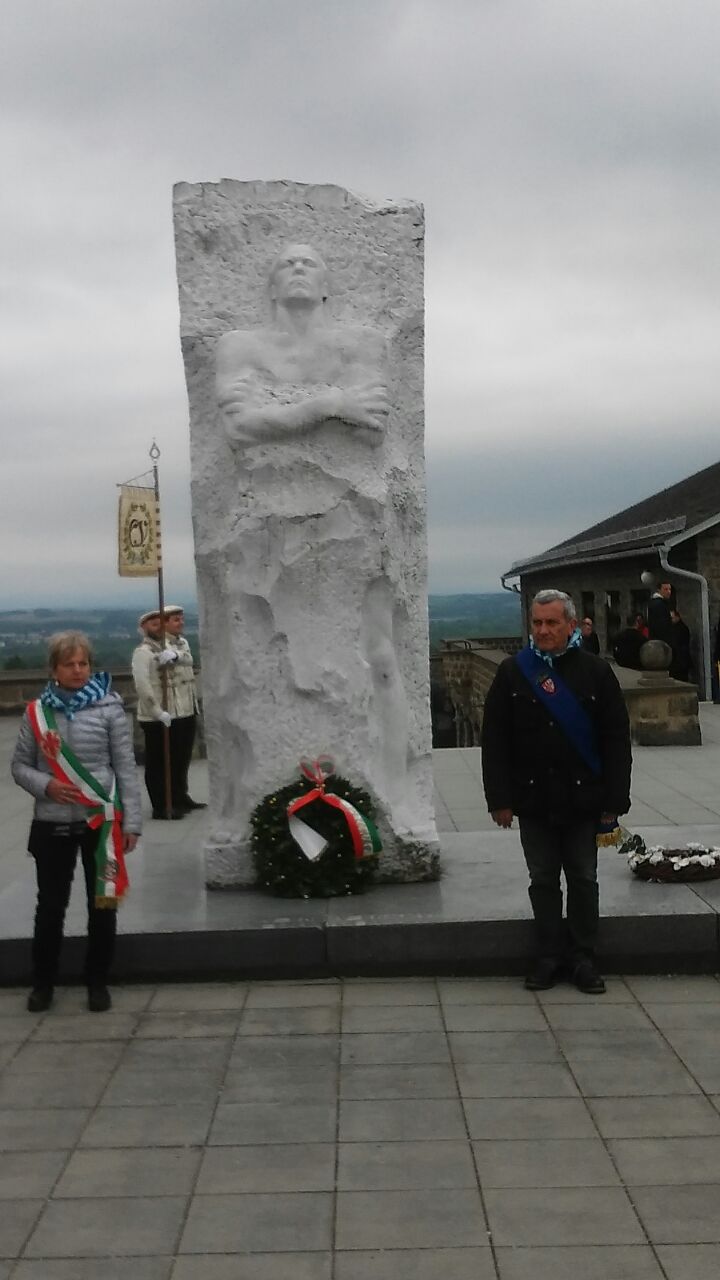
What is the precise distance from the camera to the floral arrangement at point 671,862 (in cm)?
596

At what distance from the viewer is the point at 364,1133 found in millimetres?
3818

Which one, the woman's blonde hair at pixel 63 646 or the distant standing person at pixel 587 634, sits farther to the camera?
the distant standing person at pixel 587 634

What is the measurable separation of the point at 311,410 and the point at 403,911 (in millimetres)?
2408

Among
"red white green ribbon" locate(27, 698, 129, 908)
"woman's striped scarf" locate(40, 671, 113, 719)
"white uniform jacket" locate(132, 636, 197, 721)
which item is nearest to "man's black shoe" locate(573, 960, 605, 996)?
"red white green ribbon" locate(27, 698, 129, 908)

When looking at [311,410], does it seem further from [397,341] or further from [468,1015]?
[468,1015]

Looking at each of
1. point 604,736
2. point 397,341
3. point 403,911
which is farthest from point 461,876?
point 397,341

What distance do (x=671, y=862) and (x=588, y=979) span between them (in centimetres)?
109

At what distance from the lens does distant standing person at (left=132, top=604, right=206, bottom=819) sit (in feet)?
31.0

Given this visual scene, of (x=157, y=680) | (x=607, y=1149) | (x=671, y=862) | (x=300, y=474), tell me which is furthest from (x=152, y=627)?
(x=607, y=1149)

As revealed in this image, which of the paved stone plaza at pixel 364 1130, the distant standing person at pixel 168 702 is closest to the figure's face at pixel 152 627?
the distant standing person at pixel 168 702

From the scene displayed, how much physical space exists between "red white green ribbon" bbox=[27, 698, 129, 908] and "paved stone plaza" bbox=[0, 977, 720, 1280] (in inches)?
21.2

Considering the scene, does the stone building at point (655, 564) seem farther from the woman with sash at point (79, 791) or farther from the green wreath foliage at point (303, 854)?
the woman with sash at point (79, 791)

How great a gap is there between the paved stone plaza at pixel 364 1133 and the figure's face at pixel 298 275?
3.27 m

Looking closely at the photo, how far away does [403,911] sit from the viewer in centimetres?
564
